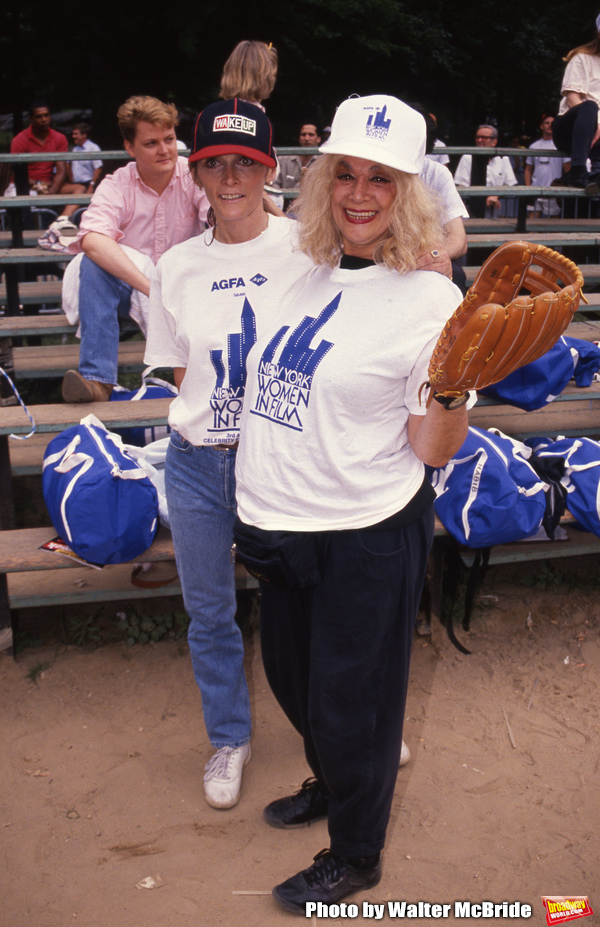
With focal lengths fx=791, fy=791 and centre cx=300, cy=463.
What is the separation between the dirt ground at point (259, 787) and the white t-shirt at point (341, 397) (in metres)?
1.26

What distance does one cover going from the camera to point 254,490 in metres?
1.99

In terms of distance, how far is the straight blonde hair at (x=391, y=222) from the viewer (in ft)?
6.00

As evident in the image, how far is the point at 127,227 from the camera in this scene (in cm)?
391

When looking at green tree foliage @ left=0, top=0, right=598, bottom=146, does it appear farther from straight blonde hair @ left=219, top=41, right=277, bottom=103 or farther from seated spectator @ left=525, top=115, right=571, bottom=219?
straight blonde hair @ left=219, top=41, right=277, bottom=103

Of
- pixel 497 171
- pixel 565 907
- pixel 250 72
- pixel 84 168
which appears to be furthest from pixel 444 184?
pixel 84 168

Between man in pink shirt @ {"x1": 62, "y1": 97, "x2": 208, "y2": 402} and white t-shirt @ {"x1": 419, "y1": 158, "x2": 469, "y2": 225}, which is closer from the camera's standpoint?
man in pink shirt @ {"x1": 62, "y1": 97, "x2": 208, "y2": 402}

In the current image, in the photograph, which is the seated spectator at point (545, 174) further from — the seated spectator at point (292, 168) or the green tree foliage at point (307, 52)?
the green tree foliage at point (307, 52)

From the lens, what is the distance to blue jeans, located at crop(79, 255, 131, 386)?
3.71 meters

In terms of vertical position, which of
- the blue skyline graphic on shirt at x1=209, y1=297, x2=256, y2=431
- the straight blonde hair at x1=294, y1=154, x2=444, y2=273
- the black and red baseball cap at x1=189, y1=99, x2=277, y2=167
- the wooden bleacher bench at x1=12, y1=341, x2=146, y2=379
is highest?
the black and red baseball cap at x1=189, y1=99, x2=277, y2=167

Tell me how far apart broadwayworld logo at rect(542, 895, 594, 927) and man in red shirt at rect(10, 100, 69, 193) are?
900 cm

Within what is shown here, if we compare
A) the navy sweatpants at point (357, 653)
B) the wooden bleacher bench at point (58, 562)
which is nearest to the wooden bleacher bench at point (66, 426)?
the wooden bleacher bench at point (58, 562)

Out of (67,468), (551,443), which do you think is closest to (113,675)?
(67,468)

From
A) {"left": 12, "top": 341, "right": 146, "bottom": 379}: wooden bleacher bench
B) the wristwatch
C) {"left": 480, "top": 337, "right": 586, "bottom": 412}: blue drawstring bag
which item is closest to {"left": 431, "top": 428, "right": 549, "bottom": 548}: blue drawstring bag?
{"left": 480, "top": 337, "right": 586, "bottom": 412}: blue drawstring bag

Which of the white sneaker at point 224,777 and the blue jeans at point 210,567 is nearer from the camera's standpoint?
the blue jeans at point 210,567
